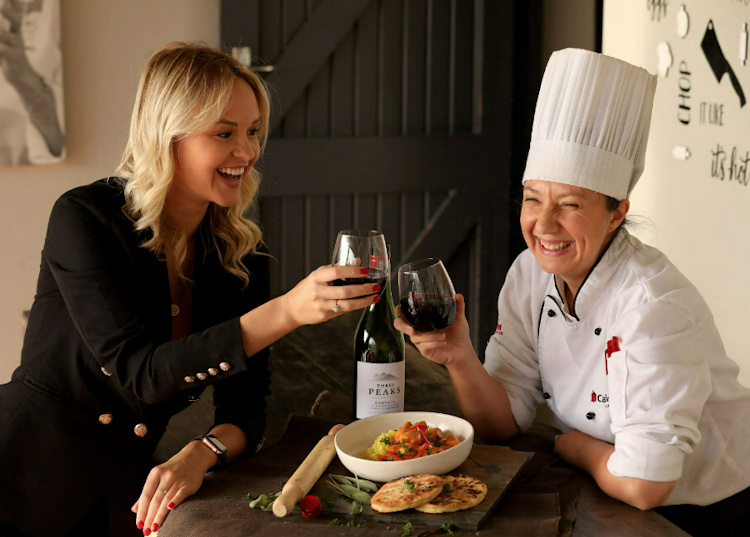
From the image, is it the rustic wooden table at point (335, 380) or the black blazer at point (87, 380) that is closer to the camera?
the rustic wooden table at point (335, 380)

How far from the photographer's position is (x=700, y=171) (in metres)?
2.68

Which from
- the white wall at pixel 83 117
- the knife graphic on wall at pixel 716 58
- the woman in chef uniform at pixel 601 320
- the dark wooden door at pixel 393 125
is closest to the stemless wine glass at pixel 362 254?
the woman in chef uniform at pixel 601 320

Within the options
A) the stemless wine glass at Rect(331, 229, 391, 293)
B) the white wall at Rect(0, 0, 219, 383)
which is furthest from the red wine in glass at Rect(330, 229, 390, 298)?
the white wall at Rect(0, 0, 219, 383)

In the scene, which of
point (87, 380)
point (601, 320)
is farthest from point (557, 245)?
point (87, 380)

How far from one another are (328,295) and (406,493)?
32 centimetres

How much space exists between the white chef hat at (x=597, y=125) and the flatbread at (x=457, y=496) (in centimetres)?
56

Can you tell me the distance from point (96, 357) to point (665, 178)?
88.2 inches

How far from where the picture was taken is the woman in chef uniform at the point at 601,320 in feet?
4.20

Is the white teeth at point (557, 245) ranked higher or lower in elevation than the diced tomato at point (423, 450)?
higher

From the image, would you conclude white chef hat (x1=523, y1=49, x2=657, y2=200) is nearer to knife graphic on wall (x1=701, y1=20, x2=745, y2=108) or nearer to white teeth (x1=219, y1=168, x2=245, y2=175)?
white teeth (x1=219, y1=168, x2=245, y2=175)

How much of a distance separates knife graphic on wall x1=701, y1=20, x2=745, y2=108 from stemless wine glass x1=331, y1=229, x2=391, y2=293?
5.60 ft

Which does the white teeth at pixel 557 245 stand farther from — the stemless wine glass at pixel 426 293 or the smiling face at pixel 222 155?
the smiling face at pixel 222 155

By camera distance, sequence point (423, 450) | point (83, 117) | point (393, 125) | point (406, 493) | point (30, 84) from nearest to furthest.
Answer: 1. point (406, 493)
2. point (423, 450)
3. point (30, 84)
4. point (83, 117)
5. point (393, 125)

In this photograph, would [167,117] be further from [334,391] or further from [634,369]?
[634,369]
